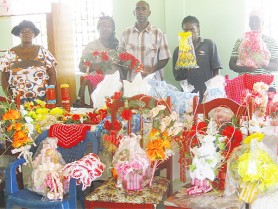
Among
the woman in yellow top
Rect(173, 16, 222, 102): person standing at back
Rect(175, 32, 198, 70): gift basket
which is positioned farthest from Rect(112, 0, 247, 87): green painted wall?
the woman in yellow top

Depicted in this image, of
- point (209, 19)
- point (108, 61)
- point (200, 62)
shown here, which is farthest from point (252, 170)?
point (209, 19)

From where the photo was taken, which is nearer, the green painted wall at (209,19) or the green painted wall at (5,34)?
the green painted wall at (209,19)

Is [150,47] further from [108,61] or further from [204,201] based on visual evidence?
[204,201]

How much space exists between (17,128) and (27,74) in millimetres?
1697

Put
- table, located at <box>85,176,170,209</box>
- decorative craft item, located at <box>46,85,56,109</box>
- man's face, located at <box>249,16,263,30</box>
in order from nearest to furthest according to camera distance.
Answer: table, located at <box>85,176,170,209</box> → decorative craft item, located at <box>46,85,56,109</box> → man's face, located at <box>249,16,263,30</box>

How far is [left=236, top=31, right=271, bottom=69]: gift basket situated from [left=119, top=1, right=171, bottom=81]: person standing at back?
0.96m

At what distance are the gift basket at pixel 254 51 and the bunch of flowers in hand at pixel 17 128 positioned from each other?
238cm

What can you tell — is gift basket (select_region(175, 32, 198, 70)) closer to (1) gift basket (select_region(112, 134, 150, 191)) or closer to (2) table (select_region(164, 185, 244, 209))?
(1) gift basket (select_region(112, 134, 150, 191))

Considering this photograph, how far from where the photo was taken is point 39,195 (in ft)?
9.00

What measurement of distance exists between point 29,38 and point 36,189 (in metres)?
2.38

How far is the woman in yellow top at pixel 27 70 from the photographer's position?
4586 millimetres

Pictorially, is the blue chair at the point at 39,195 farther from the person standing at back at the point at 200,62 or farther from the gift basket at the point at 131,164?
the person standing at back at the point at 200,62

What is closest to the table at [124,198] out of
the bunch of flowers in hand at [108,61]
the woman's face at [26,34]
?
the bunch of flowers in hand at [108,61]

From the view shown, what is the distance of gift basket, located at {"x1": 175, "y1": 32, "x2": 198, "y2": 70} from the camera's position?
457cm
